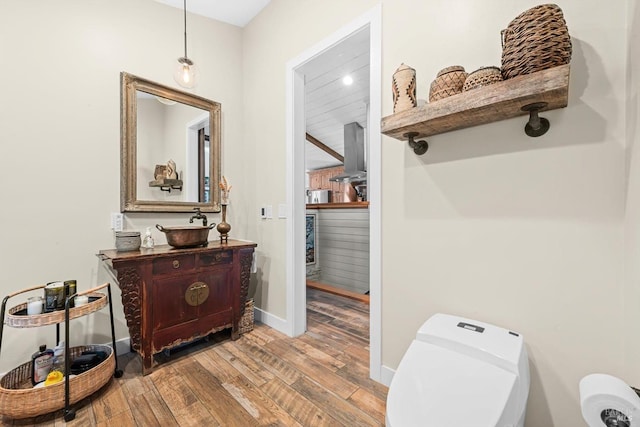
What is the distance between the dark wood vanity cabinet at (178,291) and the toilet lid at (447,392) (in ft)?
5.07

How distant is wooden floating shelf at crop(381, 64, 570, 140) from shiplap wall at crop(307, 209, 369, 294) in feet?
8.98

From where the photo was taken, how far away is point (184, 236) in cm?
202

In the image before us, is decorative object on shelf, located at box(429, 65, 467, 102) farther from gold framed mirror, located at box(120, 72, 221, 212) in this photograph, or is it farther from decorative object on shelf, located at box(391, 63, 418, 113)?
gold framed mirror, located at box(120, 72, 221, 212)

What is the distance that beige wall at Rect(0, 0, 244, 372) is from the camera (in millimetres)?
1687

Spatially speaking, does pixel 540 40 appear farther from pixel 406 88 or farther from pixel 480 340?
pixel 480 340

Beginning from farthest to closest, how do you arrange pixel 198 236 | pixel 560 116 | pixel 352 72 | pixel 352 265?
pixel 352 265, pixel 352 72, pixel 198 236, pixel 560 116

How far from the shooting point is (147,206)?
7.09ft

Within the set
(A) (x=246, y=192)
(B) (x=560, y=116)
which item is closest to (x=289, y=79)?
(A) (x=246, y=192)

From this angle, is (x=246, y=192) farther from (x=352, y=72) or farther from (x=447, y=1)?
(x=447, y=1)

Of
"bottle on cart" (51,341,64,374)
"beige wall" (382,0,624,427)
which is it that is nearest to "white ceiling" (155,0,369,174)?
"beige wall" (382,0,624,427)

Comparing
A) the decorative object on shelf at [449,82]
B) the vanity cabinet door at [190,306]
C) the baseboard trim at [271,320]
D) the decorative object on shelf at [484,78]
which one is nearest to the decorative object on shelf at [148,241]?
the vanity cabinet door at [190,306]

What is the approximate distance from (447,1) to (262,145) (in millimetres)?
1734

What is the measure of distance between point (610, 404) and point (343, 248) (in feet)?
11.8

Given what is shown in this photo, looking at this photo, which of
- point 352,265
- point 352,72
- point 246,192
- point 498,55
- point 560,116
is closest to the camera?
point 560,116
